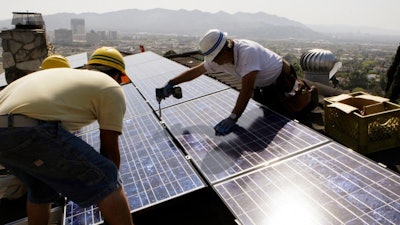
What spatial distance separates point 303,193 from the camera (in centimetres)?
260

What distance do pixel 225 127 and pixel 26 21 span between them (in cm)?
893

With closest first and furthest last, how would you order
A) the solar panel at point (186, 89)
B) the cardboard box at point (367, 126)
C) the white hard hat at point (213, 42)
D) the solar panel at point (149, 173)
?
the solar panel at point (149, 173)
the cardboard box at point (367, 126)
the white hard hat at point (213, 42)
the solar panel at point (186, 89)

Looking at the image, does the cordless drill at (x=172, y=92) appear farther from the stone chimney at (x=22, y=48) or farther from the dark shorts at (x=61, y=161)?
the stone chimney at (x=22, y=48)

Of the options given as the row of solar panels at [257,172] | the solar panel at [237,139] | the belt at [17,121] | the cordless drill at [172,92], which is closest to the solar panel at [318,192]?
the row of solar panels at [257,172]

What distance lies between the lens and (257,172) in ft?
9.84

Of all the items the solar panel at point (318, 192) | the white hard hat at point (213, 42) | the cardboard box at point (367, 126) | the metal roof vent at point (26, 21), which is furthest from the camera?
the metal roof vent at point (26, 21)

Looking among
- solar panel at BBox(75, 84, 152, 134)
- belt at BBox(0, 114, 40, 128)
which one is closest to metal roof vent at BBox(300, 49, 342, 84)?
solar panel at BBox(75, 84, 152, 134)

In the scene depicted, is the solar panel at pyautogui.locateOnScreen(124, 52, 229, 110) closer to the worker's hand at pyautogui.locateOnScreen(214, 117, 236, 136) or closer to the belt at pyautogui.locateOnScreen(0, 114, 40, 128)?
the worker's hand at pyautogui.locateOnScreen(214, 117, 236, 136)

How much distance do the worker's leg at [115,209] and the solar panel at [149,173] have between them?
0.15 meters

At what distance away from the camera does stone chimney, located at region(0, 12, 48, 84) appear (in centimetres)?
956

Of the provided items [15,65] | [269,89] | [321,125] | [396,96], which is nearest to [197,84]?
[269,89]

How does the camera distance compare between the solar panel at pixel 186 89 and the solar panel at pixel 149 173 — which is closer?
the solar panel at pixel 149 173

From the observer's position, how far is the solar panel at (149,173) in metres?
2.93

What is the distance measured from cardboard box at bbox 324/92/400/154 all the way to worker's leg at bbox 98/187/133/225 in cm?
298
